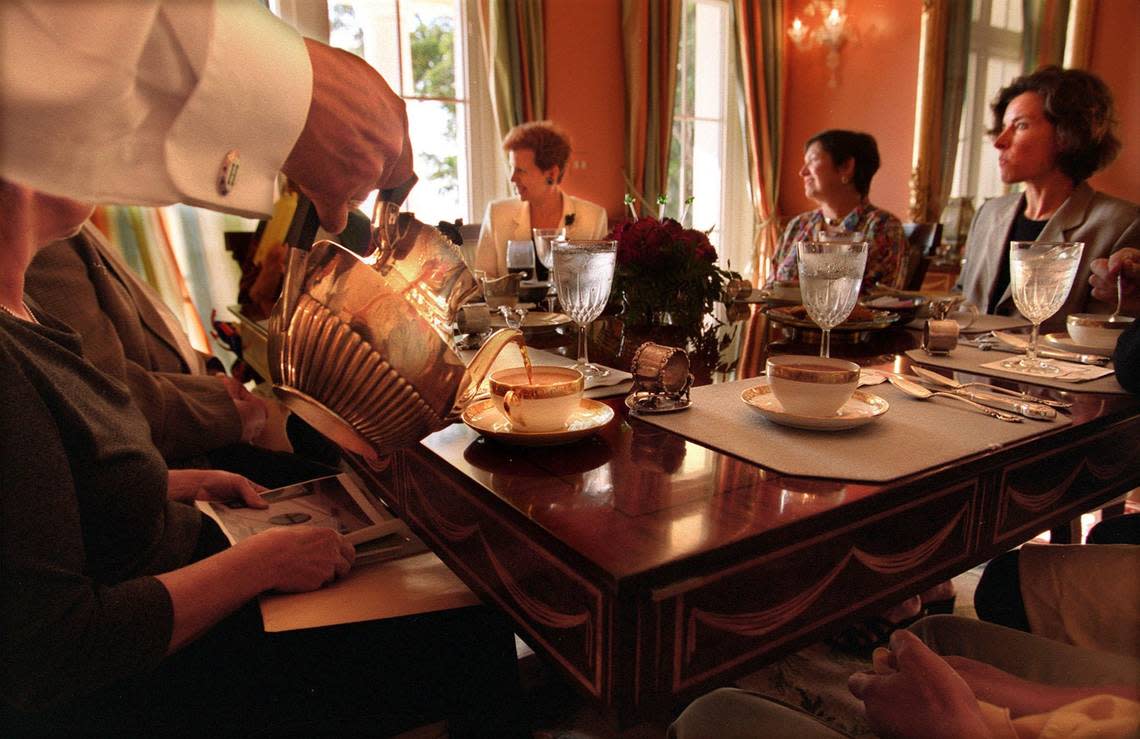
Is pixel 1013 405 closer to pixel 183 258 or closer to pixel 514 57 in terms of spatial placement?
pixel 183 258

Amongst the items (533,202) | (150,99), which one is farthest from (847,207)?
(150,99)

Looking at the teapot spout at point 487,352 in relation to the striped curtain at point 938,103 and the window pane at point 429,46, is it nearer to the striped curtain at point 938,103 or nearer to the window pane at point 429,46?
the window pane at point 429,46

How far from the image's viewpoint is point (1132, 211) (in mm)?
1813

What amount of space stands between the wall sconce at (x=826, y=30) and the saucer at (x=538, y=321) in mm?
4623

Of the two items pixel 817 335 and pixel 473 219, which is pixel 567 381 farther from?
pixel 473 219

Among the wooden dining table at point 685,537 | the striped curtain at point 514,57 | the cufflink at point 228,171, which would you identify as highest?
the striped curtain at point 514,57

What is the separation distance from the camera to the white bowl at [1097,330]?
133 cm

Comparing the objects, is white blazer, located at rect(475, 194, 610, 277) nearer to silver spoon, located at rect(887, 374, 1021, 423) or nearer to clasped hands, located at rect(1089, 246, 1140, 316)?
clasped hands, located at rect(1089, 246, 1140, 316)

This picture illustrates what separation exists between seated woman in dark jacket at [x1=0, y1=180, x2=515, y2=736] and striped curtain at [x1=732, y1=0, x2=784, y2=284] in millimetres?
5369

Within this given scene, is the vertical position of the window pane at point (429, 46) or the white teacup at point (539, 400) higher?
the window pane at point (429, 46)

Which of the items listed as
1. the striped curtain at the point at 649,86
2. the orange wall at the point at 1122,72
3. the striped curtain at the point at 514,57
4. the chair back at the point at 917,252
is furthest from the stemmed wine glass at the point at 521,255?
the orange wall at the point at 1122,72

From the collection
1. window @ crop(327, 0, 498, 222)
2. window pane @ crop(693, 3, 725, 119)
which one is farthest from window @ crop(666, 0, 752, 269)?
window @ crop(327, 0, 498, 222)

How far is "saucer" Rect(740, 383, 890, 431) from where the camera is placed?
833 mm

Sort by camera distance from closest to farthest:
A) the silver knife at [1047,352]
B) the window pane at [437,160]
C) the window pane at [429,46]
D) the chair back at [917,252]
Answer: the silver knife at [1047,352], the chair back at [917,252], the window pane at [429,46], the window pane at [437,160]
